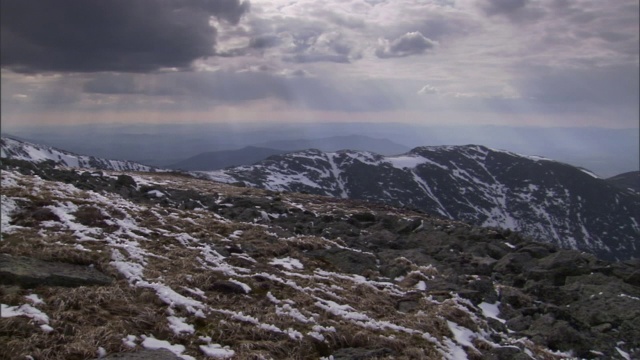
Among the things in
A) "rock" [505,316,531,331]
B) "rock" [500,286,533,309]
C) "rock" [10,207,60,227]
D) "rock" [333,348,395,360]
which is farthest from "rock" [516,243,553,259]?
"rock" [10,207,60,227]

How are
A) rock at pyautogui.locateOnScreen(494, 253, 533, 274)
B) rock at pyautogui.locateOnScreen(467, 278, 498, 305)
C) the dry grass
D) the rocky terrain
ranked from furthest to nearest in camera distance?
rock at pyautogui.locateOnScreen(494, 253, 533, 274) → rock at pyautogui.locateOnScreen(467, 278, 498, 305) → the rocky terrain → the dry grass

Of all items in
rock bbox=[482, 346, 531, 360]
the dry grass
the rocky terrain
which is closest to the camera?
the dry grass

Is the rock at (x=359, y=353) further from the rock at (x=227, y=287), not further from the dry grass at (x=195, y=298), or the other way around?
the rock at (x=227, y=287)

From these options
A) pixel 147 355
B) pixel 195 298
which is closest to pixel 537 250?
pixel 195 298

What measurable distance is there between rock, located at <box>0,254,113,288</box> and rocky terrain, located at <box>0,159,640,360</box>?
38mm

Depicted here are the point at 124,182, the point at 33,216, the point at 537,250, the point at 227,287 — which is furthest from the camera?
the point at 124,182

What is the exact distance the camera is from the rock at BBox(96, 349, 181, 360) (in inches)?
299

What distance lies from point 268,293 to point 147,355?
207 inches

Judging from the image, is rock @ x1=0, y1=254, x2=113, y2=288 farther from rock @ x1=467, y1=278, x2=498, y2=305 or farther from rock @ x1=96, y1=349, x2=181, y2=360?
rock @ x1=467, y1=278, x2=498, y2=305

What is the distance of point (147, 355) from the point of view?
7824mm

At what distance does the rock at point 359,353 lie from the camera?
32.0 feet

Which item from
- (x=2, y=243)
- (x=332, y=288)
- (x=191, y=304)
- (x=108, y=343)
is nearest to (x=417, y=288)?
(x=332, y=288)

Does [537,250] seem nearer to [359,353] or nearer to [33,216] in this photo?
[359,353]

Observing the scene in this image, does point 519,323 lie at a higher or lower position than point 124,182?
lower
